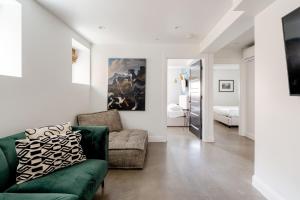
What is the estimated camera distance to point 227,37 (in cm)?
341

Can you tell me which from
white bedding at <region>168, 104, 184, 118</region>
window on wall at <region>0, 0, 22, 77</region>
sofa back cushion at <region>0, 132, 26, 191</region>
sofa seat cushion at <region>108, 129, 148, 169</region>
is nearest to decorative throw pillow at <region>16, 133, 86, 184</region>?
sofa back cushion at <region>0, 132, 26, 191</region>

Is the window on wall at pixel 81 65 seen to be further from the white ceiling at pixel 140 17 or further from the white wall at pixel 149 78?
the white ceiling at pixel 140 17

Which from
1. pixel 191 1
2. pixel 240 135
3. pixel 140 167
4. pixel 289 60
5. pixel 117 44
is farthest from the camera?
pixel 240 135

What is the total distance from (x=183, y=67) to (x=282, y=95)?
23.1 ft

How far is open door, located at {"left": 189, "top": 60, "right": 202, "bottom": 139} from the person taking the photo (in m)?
5.12

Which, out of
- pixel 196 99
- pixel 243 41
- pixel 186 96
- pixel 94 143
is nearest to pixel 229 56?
pixel 243 41

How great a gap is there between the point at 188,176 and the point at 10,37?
2857 millimetres

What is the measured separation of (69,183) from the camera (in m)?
1.67

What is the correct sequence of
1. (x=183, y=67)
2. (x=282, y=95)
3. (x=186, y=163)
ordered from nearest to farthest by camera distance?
1. (x=282, y=95)
2. (x=186, y=163)
3. (x=183, y=67)

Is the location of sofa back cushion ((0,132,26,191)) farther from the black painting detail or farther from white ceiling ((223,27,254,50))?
white ceiling ((223,27,254,50))

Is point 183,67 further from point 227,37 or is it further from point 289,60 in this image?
point 289,60

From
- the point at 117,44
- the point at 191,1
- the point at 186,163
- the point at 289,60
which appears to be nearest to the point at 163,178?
Result: the point at 186,163

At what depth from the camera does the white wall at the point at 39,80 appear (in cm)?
217

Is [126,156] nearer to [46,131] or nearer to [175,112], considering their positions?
[46,131]
